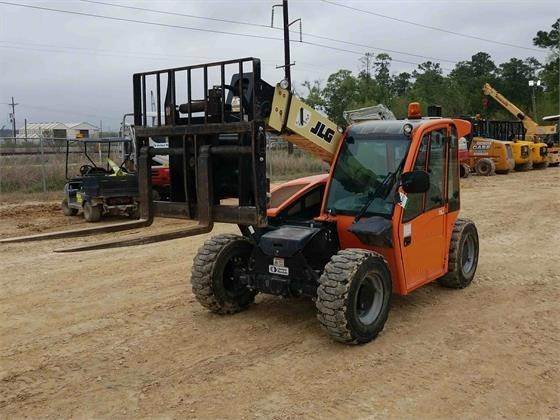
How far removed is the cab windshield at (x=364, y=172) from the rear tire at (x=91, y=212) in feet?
29.5

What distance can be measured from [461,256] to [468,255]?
0.41m

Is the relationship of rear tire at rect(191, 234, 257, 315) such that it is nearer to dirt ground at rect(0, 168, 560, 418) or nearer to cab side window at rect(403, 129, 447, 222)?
dirt ground at rect(0, 168, 560, 418)

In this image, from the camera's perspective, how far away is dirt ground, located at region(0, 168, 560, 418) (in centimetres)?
411

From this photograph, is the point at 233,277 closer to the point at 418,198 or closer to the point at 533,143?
the point at 418,198

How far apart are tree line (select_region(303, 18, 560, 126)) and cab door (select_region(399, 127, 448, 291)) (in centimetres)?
2990

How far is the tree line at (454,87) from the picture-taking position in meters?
46.2

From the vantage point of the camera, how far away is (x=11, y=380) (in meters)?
4.56

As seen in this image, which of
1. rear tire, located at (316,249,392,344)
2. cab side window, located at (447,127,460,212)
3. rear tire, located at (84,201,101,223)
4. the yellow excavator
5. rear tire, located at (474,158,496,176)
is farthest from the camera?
the yellow excavator

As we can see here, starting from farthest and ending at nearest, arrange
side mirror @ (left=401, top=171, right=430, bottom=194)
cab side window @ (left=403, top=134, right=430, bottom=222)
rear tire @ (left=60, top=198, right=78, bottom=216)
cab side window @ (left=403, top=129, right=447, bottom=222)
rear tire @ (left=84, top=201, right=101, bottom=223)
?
rear tire @ (left=60, top=198, right=78, bottom=216), rear tire @ (left=84, top=201, right=101, bottom=223), cab side window @ (left=403, top=129, right=447, bottom=222), cab side window @ (left=403, top=134, right=430, bottom=222), side mirror @ (left=401, top=171, right=430, bottom=194)

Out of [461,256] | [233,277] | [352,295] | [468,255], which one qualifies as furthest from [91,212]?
[352,295]

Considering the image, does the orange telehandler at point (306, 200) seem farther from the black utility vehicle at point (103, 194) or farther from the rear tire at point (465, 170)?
the rear tire at point (465, 170)

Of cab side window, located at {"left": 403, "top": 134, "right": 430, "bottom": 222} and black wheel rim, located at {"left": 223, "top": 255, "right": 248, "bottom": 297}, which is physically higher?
cab side window, located at {"left": 403, "top": 134, "right": 430, "bottom": 222}

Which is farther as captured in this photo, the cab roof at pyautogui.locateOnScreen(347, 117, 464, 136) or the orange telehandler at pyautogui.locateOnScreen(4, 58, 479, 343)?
the cab roof at pyautogui.locateOnScreen(347, 117, 464, 136)

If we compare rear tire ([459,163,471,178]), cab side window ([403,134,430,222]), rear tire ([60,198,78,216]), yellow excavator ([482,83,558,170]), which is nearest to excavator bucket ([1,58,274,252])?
cab side window ([403,134,430,222])
